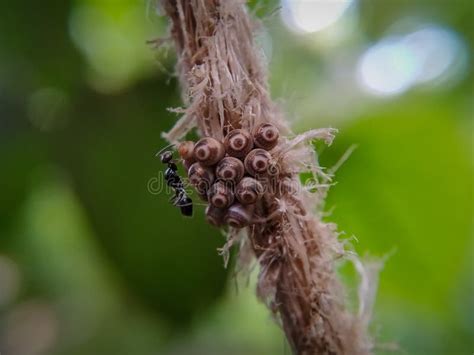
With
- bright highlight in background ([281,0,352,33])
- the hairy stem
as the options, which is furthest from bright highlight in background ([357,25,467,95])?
the hairy stem

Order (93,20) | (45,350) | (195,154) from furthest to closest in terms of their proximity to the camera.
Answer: (93,20) < (45,350) < (195,154)

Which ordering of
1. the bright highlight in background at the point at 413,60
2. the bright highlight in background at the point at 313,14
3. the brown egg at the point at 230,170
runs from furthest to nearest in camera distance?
1. the bright highlight in background at the point at 413,60
2. the bright highlight in background at the point at 313,14
3. the brown egg at the point at 230,170

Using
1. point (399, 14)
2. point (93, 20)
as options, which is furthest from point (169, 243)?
point (399, 14)

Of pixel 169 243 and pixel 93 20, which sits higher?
pixel 93 20

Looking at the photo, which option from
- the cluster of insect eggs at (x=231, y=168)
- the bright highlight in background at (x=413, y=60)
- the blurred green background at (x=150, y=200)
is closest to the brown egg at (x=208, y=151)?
the cluster of insect eggs at (x=231, y=168)

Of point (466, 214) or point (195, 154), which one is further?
point (466, 214)

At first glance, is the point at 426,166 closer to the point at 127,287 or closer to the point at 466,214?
the point at 466,214

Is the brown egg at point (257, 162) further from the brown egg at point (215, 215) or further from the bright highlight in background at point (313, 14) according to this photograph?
the bright highlight in background at point (313, 14)
